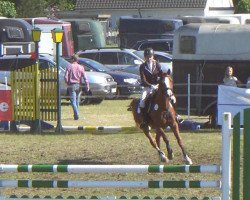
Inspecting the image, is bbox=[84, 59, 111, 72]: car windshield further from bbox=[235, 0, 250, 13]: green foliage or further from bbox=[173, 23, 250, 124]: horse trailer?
bbox=[235, 0, 250, 13]: green foliage

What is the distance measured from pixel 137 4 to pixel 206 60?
46.9 m

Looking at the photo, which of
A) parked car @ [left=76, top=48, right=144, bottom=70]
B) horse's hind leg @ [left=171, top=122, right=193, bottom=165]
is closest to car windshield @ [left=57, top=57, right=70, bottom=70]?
parked car @ [left=76, top=48, right=144, bottom=70]

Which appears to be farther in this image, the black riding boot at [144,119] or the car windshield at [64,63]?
the car windshield at [64,63]

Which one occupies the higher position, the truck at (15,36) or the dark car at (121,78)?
the truck at (15,36)

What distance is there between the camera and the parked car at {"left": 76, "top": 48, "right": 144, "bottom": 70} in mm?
37572

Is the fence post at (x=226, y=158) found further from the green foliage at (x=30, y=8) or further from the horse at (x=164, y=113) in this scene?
the green foliage at (x=30, y=8)

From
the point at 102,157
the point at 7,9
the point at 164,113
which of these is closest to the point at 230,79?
the point at 102,157

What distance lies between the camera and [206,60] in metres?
25.1

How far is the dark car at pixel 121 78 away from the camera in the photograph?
3338cm

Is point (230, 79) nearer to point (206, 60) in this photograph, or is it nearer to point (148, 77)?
point (206, 60)

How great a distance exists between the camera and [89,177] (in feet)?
50.9

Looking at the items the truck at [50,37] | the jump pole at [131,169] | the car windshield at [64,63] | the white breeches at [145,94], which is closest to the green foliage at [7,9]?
the truck at [50,37]

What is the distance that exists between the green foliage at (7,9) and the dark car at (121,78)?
1121 inches

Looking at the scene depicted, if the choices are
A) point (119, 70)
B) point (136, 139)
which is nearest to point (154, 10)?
point (119, 70)
